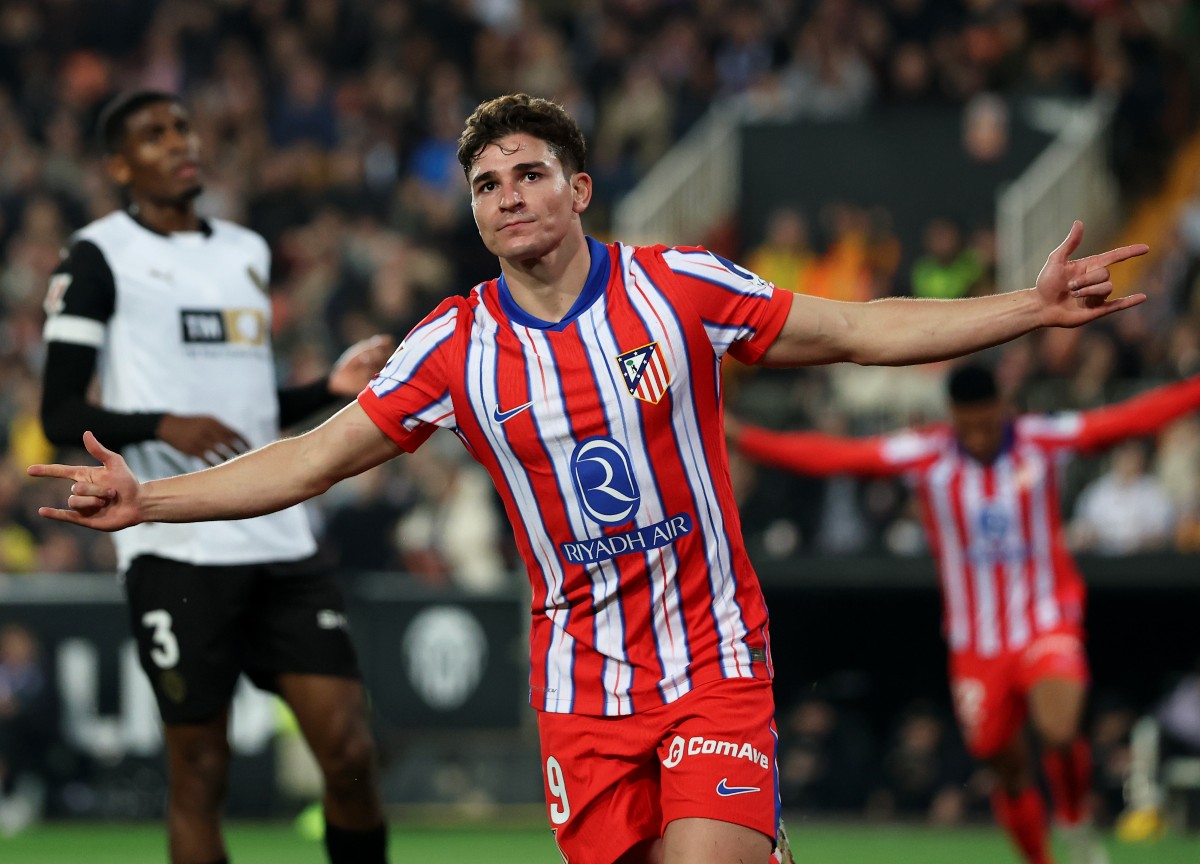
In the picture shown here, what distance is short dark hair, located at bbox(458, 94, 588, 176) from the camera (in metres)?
5.10

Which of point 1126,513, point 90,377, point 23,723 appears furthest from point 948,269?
point 90,377

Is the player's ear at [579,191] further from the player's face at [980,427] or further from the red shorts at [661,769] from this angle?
the player's face at [980,427]

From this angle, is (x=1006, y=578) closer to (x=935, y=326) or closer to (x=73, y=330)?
(x=935, y=326)

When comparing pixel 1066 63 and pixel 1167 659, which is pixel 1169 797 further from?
pixel 1066 63

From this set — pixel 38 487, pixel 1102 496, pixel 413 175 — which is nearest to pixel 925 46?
pixel 413 175

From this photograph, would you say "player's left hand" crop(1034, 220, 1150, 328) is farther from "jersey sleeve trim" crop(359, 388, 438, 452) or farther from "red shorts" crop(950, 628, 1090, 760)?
"red shorts" crop(950, 628, 1090, 760)

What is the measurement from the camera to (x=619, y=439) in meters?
5.04

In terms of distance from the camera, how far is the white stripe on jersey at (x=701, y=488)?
199 inches

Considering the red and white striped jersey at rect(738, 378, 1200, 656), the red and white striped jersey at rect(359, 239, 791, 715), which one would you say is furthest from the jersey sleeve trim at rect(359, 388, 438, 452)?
the red and white striped jersey at rect(738, 378, 1200, 656)

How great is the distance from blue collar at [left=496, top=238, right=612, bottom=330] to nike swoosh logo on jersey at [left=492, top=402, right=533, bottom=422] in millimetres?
224

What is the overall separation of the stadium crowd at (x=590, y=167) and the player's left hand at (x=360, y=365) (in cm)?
747

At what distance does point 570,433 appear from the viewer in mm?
5043

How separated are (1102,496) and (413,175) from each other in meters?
8.46

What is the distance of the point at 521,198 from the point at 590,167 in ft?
43.9
